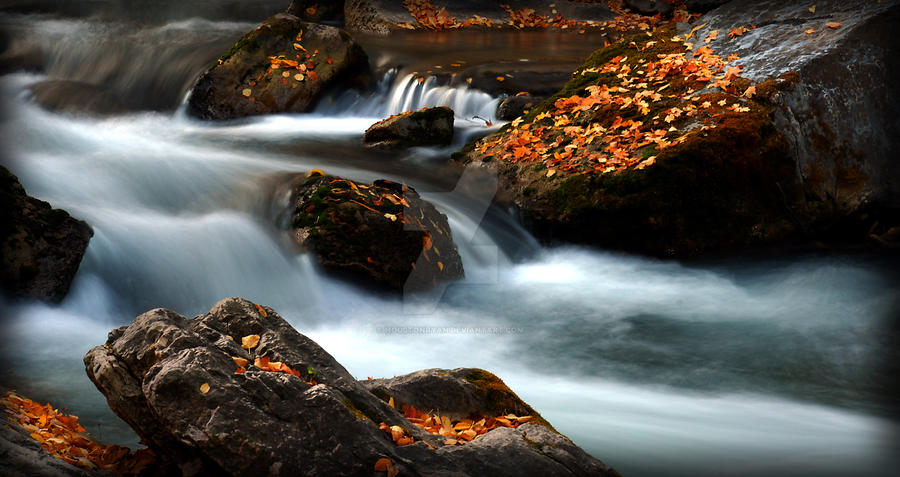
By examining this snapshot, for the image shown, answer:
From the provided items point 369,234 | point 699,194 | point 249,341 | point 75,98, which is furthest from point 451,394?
point 75,98

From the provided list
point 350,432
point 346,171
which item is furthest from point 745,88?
point 350,432

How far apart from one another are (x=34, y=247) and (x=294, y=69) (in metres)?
6.06

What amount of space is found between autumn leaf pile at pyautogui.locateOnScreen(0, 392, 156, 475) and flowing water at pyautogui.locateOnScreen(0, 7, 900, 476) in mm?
288

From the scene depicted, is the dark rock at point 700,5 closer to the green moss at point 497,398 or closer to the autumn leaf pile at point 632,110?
the autumn leaf pile at point 632,110

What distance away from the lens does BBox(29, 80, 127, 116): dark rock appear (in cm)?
1060

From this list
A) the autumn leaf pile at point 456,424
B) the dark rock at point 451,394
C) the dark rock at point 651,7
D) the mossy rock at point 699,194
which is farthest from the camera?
the dark rock at point 651,7

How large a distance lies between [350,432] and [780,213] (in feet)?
18.7

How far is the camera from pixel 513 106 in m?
9.80

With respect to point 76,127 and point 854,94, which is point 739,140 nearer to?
point 854,94

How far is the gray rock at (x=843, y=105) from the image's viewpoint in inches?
269

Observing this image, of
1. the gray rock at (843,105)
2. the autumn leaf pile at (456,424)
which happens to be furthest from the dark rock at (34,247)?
the gray rock at (843,105)

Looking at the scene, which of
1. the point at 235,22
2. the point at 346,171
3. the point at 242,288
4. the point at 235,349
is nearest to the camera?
the point at 235,349

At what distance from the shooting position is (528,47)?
13.0 m

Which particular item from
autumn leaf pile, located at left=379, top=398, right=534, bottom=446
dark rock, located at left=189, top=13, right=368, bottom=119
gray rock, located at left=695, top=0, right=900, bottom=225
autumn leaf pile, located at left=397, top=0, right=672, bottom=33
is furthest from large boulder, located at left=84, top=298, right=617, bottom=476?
autumn leaf pile, located at left=397, top=0, right=672, bottom=33
